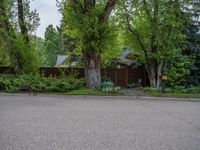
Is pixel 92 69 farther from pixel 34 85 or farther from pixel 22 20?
pixel 22 20

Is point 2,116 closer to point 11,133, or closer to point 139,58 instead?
point 11,133

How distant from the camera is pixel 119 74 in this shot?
23.3m

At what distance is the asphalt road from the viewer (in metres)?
5.96

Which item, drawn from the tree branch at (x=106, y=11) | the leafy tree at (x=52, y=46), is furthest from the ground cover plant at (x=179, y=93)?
the leafy tree at (x=52, y=46)

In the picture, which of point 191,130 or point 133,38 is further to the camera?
point 133,38

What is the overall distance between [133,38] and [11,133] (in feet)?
51.8

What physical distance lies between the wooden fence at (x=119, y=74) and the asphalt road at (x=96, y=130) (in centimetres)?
1270

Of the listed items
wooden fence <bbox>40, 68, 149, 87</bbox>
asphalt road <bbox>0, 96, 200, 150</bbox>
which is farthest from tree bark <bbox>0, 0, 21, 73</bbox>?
asphalt road <bbox>0, 96, 200, 150</bbox>

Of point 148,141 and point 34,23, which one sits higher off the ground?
point 34,23

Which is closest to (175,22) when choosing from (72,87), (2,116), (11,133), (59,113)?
(72,87)

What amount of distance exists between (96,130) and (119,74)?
16.1m

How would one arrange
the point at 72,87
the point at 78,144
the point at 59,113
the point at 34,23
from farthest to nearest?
1. the point at 34,23
2. the point at 72,87
3. the point at 59,113
4. the point at 78,144

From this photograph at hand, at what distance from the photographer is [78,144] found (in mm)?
5996

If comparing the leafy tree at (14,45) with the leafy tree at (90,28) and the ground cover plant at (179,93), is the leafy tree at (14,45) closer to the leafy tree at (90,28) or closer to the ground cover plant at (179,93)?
the leafy tree at (90,28)
